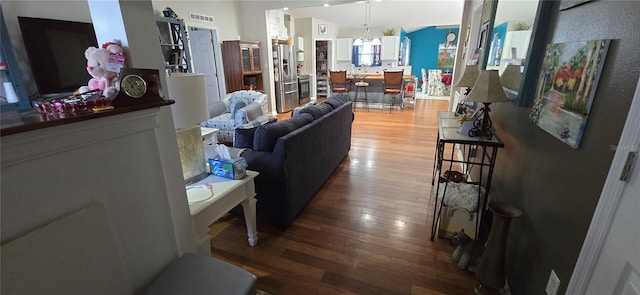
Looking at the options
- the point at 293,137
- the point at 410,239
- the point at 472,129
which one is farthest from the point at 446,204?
the point at 293,137

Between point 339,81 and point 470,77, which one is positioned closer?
point 470,77

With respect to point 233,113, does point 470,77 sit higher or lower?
higher

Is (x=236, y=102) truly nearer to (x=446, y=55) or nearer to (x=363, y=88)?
(x=363, y=88)

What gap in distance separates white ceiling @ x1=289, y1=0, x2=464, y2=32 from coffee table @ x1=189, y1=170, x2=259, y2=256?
5699 mm

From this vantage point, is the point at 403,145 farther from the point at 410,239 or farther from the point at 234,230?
the point at 234,230

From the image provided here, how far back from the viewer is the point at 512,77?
1.79 meters

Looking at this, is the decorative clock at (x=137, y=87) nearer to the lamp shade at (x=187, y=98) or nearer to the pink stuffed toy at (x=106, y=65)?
the pink stuffed toy at (x=106, y=65)

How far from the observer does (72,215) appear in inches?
33.4

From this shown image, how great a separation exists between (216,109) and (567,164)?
446 cm

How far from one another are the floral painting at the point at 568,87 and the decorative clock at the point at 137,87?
164 cm

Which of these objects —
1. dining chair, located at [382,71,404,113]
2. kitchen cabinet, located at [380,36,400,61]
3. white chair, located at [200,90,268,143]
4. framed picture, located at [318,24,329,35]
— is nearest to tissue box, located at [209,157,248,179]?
white chair, located at [200,90,268,143]

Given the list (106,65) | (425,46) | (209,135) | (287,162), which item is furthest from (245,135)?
(425,46)

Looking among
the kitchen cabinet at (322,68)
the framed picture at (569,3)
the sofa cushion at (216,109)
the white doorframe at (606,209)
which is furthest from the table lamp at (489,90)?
the kitchen cabinet at (322,68)

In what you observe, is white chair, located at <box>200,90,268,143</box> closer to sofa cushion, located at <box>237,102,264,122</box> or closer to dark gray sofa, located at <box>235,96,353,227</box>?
sofa cushion, located at <box>237,102,264,122</box>
